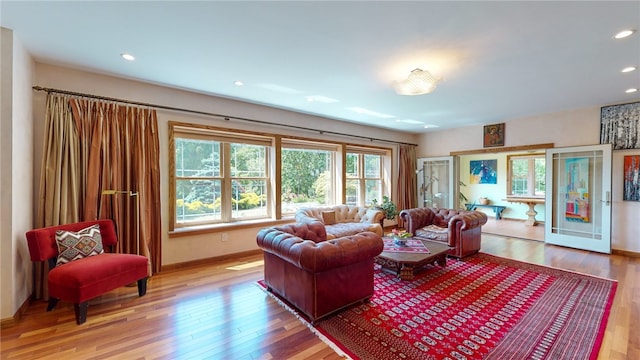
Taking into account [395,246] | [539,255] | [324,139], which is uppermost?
[324,139]

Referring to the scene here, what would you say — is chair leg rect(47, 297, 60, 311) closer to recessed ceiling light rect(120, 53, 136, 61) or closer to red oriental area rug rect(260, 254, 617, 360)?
red oriental area rug rect(260, 254, 617, 360)

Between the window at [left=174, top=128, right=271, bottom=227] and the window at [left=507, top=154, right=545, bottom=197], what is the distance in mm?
7835

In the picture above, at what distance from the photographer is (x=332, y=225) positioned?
494cm

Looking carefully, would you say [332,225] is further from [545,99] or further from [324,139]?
[545,99]

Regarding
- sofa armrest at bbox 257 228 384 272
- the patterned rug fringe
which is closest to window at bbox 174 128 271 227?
the patterned rug fringe

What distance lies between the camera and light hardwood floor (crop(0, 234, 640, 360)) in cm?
200

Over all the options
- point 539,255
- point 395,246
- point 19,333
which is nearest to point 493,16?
point 395,246

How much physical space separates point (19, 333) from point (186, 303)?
4.25ft

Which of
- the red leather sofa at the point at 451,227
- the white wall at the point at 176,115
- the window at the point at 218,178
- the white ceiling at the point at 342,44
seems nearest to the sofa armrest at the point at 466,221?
the red leather sofa at the point at 451,227

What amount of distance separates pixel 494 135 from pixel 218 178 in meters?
6.07

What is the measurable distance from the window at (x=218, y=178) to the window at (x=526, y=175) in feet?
25.7

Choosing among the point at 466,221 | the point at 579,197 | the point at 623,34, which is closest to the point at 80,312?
the point at 466,221

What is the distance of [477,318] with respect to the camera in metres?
2.46

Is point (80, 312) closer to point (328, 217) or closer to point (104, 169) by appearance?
point (104, 169)
